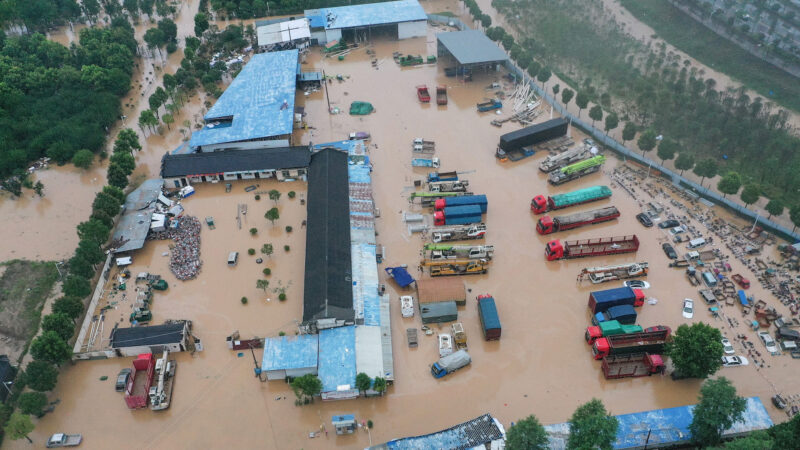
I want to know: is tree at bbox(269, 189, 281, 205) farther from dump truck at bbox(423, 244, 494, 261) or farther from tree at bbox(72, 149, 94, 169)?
tree at bbox(72, 149, 94, 169)

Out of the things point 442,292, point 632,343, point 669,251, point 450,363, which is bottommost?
point 632,343

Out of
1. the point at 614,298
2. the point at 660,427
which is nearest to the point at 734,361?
the point at 614,298

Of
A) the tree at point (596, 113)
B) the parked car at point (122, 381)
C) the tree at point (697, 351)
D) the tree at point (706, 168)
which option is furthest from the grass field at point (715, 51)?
the parked car at point (122, 381)

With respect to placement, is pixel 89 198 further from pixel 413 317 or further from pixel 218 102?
pixel 413 317

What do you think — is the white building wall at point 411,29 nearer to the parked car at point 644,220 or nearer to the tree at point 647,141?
the tree at point 647,141

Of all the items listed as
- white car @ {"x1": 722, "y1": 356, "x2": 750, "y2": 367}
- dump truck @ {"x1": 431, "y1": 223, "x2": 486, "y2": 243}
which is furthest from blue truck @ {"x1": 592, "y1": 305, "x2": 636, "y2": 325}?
dump truck @ {"x1": 431, "y1": 223, "x2": 486, "y2": 243}

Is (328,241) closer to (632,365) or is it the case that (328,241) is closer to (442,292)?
(442,292)

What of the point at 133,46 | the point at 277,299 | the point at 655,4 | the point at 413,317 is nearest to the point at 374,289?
the point at 413,317
